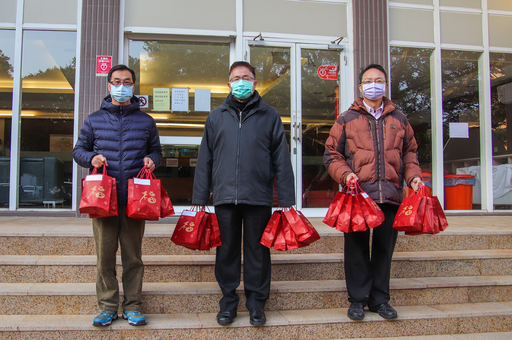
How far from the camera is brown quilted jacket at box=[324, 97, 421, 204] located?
291 cm

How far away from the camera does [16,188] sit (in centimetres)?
533

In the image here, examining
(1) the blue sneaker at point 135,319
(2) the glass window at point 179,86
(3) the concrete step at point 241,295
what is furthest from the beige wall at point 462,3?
(1) the blue sneaker at point 135,319

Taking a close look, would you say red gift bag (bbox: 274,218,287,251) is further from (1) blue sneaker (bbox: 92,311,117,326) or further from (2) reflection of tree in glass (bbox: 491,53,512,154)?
(2) reflection of tree in glass (bbox: 491,53,512,154)

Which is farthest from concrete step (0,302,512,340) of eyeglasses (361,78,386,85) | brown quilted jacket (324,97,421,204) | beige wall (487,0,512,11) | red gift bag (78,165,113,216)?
beige wall (487,0,512,11)

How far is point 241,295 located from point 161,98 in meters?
3.52

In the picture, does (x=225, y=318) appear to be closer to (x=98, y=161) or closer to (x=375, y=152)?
(x=98, y=161)

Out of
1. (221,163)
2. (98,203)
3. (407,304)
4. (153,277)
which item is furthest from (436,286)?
(98,203)

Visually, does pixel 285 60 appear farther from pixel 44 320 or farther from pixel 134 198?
pixel 44 320

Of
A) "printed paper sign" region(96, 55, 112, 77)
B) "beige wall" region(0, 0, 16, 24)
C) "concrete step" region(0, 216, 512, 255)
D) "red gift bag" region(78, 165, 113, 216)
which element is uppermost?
"beige wall" region(0, 0, 16, 24)

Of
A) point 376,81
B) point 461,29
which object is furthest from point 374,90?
point 461,29

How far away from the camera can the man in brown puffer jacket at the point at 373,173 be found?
2.92 meters

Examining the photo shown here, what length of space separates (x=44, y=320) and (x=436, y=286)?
3.25m

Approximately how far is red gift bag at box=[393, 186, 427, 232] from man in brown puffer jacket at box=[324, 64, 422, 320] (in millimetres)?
95

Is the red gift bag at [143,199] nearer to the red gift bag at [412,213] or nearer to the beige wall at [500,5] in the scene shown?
the red gift bag at [412,213]
